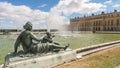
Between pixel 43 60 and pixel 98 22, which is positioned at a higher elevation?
pixel 98 22

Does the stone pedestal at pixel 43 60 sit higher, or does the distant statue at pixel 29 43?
the distant statue at pixel 29 43

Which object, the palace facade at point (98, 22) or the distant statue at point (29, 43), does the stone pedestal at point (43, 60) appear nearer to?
the distant statue at point (29, 43)

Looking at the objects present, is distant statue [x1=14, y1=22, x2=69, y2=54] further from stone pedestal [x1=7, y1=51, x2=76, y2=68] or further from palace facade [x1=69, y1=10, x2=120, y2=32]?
palace facade [x1=69, y1=10, x2=120, y2=32]

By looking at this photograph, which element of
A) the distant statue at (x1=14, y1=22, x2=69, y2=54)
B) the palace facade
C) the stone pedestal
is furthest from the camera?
the palace facade

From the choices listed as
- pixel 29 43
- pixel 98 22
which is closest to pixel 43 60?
pixel 29 43

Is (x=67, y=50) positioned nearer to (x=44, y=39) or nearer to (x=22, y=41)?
(x=44, y=39)

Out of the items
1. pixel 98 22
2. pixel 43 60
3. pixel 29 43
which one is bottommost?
pixel 43 60

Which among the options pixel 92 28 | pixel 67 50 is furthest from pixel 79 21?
pixel 67 50

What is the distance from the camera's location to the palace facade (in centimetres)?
7500

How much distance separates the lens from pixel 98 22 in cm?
8531

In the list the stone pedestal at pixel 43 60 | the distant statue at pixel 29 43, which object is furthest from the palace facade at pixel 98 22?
the distant statue at pixel 29 43

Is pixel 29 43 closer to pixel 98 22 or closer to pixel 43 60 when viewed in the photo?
pixel 43 60

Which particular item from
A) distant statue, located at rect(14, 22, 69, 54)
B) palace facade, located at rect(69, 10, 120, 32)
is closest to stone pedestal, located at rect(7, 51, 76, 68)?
distant statue, located at rect(14, 22, 69, 54)

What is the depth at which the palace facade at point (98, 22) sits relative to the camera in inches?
2953
